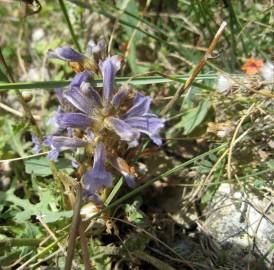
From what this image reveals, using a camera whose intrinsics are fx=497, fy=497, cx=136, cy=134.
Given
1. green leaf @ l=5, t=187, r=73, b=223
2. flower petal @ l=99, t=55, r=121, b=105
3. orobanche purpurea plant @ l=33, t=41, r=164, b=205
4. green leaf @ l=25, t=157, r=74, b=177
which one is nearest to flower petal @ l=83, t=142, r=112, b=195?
orobanche purpurea plant @ l=33, t=41, r=164, b=205

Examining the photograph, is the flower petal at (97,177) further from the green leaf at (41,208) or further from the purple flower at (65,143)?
the green leaf at (41,208)

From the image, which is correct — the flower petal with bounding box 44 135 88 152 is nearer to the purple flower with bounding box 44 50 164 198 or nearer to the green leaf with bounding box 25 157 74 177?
the purple flower with bounding box 44 50 164 198

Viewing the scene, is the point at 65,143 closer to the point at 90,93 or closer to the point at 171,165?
the point at 90,93

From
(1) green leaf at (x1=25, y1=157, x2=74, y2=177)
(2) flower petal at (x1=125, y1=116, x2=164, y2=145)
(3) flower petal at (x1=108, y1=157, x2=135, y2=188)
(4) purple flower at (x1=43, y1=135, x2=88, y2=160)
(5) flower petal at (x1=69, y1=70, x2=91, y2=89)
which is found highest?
(5) flower petal at (x1=69, y1=70, x2=91, y2=89)

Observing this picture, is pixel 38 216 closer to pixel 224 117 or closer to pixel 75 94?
pixel 75 94

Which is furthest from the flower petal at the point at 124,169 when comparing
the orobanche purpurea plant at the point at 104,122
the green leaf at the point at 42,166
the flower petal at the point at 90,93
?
the green leaf at the point at 42,166

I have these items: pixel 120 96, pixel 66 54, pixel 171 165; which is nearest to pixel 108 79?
pixel 120 96
